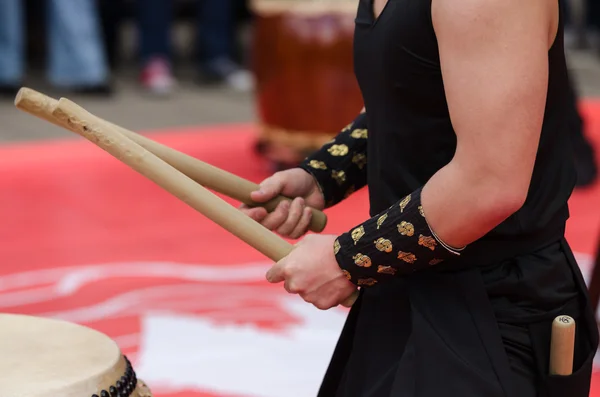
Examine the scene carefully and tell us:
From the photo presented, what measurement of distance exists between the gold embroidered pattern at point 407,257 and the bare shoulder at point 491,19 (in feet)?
0.72

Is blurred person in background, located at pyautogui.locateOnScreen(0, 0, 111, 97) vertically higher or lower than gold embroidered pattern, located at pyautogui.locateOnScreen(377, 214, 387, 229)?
lower

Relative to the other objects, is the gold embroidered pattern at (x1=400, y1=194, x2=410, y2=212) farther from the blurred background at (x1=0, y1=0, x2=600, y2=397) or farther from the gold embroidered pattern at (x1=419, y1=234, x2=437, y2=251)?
the blurred background at (x1=0, y1=0, x2=600, y2=397)

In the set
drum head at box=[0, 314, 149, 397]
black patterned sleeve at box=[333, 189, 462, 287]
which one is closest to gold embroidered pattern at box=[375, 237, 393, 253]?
black patterned sleeve at box=[333, 189, 462, 287]

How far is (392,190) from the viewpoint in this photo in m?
1.12

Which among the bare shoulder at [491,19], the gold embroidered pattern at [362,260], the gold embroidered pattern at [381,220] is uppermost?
the bare shoulder at [491,19]

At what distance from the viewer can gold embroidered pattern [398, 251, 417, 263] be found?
103 cm

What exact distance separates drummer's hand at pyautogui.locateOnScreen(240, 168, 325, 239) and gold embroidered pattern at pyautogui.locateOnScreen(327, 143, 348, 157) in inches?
2.1

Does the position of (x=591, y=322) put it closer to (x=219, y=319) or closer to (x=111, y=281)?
(x=219, y=319)

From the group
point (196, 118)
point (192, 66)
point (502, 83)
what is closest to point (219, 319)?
point (502, 83)

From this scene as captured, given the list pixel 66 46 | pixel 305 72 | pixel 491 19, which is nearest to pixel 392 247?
pixel 491 19

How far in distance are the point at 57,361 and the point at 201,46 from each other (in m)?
4.73

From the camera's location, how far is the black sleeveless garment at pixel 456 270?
3.43ft

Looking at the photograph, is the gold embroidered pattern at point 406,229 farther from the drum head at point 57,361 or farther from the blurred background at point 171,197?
the blurred background at point 171,197

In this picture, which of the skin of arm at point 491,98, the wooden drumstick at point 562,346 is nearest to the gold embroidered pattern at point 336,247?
the skin of arm at point 491,98
